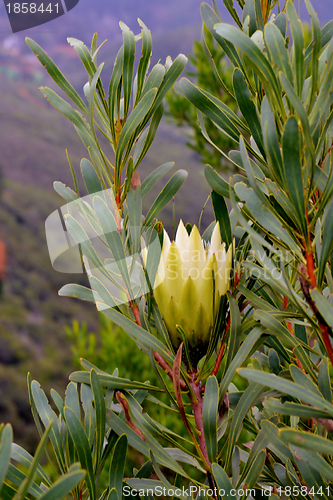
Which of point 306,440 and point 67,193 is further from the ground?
point 67,193

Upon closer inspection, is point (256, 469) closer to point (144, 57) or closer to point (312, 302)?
point (312, 302)

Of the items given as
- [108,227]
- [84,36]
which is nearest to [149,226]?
[108,227]

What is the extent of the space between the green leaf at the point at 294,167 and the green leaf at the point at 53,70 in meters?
0.14

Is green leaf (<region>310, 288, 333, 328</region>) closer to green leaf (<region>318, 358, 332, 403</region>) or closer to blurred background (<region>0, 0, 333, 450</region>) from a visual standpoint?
green leaf (<region>318, 358, 332, 403</region>)

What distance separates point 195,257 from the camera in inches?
9.4

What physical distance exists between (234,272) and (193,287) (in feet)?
0.11

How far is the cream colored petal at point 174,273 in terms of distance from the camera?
0.23 metres

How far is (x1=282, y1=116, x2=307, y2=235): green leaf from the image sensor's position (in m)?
0.17

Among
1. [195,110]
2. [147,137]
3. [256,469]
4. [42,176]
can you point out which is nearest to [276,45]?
[147,137]

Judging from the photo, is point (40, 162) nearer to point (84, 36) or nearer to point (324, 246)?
point (84, 36)

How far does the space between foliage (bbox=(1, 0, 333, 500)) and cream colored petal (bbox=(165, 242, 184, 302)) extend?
0.04 ft

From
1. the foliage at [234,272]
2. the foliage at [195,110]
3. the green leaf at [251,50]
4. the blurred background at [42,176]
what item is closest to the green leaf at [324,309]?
the foliage at [234,272]

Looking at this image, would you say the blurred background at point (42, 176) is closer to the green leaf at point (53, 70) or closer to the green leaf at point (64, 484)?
the green leaf at point (53, 70)

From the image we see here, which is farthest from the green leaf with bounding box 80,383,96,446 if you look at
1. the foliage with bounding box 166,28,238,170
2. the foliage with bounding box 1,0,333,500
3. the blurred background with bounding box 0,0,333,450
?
the blurred background with bounding box 0,0,333,450
